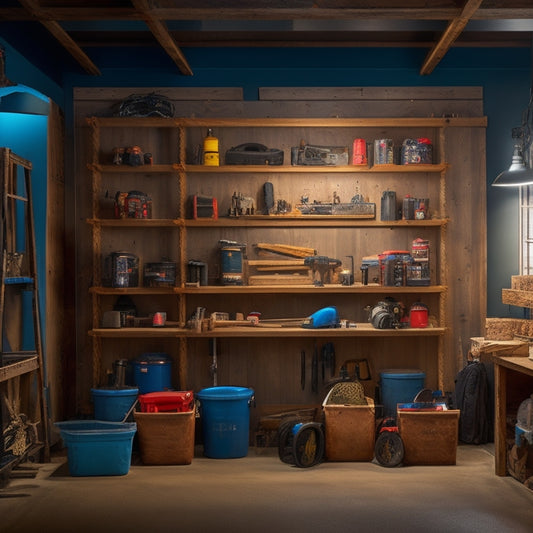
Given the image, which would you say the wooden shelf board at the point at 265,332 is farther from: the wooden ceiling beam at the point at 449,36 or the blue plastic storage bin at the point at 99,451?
the wooden ceiling beam at the point at 449,36

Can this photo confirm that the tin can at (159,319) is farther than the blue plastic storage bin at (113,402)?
Yes

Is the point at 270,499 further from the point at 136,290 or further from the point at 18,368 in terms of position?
the point at 136,290

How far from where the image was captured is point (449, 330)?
23.7ft

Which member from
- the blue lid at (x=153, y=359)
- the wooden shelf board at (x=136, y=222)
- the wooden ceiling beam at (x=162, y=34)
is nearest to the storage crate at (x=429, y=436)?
the blue lid at (x=153, y=359)

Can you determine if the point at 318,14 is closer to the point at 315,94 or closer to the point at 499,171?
the point at 315,94

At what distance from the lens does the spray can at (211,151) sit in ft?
22.9

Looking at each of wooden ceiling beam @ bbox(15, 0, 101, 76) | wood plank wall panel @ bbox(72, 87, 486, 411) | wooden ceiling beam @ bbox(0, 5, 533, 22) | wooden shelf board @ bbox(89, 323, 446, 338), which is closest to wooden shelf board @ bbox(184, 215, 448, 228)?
wood plank wall panel @ bbox(72, 87, 486, 411)

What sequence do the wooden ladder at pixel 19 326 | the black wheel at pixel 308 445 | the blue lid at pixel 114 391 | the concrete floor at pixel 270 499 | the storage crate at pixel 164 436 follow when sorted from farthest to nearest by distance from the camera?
the blue lid at pixel 114 391 → the storage crate at pixel 164 436 → the black wheel at pixel 308 445 → the wooden ladder at pixel 19 326 → the concrete floor at pixel 270 499

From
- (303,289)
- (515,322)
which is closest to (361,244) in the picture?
(303,289)

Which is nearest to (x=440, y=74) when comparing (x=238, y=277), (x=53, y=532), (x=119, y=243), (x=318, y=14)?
(x=318, y=14)

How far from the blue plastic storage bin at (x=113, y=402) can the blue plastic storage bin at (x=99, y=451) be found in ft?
2.77

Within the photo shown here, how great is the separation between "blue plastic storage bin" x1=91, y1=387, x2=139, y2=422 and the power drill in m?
1.91

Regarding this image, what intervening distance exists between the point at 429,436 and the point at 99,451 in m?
2.49

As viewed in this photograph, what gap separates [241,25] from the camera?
20.2 ft
